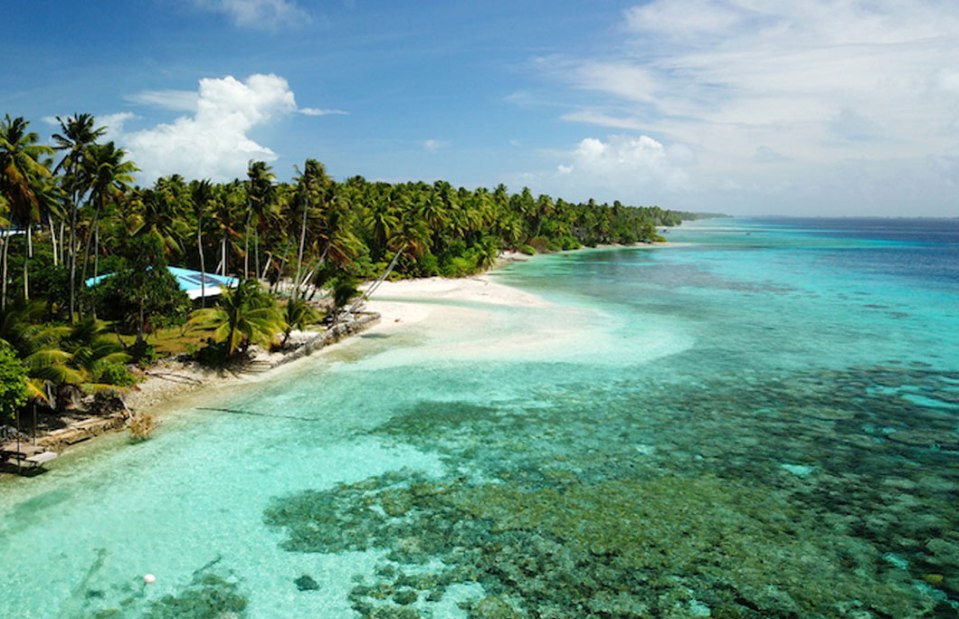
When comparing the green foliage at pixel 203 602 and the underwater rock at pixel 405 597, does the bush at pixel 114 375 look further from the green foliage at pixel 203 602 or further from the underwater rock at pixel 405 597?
the underwater rock at pixel 405 597

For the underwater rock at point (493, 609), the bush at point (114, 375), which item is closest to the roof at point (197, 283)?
the bush at point (114, 375)

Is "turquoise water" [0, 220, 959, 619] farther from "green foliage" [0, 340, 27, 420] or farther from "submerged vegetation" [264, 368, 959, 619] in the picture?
"green foliage" [0, 340, 27, 420]

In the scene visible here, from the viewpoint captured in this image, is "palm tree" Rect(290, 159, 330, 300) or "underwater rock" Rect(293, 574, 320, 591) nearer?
"underwater rock" Rect(293, 574, 320, 591)

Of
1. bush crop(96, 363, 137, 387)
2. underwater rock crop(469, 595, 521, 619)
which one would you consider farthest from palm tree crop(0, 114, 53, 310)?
underwater rock crop(469, 595, 521, 619)

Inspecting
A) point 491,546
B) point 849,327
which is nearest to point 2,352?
point 491,546

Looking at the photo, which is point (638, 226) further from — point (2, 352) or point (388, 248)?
point (2, 352)

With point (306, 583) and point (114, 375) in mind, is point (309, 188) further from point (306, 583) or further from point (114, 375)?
point (306, 583)

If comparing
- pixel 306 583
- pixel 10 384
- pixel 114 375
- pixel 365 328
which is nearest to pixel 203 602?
pixel 306 583
